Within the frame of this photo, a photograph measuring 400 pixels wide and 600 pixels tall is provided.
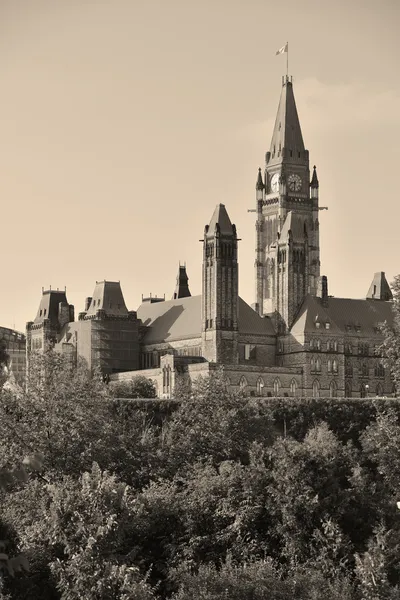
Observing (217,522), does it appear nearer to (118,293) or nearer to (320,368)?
(320,368)

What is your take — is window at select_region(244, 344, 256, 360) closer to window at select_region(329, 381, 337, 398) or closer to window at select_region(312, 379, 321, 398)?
window at select_region(312, 379, 321, 398)

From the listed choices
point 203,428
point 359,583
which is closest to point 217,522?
point 359,583

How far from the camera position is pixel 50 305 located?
169875mm

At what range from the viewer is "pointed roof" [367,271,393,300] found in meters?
173

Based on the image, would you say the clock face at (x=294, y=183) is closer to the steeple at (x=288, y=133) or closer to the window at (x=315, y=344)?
the steeple at (x=288, y=133)

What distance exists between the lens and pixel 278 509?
69062mm

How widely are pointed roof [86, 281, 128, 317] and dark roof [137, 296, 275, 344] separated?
14.9 ft

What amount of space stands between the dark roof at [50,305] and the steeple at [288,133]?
34829 mm

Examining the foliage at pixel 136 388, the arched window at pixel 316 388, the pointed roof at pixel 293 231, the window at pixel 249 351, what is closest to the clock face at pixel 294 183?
the pointed roof at pixel 293 231

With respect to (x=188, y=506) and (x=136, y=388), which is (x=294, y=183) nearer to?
(x=136, y=388)

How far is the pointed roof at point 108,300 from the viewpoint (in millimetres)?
160500

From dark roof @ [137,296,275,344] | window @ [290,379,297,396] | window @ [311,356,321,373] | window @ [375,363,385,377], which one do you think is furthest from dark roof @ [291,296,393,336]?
window @ [290,379,297,396]

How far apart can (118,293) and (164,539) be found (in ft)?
316

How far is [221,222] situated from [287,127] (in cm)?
3565
